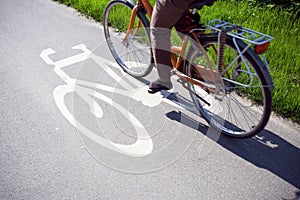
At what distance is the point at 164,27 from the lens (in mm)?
3176

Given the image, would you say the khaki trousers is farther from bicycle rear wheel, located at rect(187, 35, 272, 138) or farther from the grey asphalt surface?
the grey asphalt surface

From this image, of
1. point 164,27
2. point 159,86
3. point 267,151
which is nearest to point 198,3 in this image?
point 164,27

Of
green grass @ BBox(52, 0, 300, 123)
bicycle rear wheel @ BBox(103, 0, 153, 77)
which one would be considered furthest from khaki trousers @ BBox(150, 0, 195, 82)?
green grass @ BBox(52, 0, 300, 123)

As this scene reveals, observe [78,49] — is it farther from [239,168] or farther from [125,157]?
[239,168]

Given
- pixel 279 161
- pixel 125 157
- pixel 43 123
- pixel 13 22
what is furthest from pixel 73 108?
pixel 13 22

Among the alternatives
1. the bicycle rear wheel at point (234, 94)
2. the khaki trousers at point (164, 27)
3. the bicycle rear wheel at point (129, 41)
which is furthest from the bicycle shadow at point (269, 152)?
the bicycle rear wheel at point (129, 41)

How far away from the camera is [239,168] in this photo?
305 cm

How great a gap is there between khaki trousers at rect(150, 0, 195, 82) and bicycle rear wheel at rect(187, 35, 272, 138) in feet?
0.87

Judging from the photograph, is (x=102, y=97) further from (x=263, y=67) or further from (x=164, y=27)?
(x=263, y=67)

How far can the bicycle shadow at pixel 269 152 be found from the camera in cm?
300

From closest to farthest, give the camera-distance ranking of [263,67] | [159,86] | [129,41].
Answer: [263,67], [159,86], [129,41]

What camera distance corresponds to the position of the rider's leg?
2.97m

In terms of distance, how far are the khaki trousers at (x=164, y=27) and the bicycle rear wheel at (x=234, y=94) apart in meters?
0.27

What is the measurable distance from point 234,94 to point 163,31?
4.34 feet
